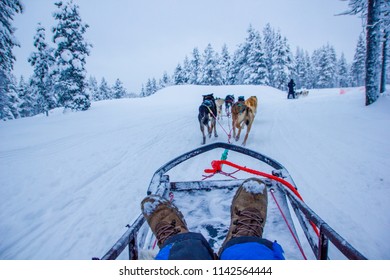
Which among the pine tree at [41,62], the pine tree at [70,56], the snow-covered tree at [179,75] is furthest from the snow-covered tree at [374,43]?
the snow-covered tree at [179,75]

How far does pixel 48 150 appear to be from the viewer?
6.34m

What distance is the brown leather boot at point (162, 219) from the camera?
6.31 feet

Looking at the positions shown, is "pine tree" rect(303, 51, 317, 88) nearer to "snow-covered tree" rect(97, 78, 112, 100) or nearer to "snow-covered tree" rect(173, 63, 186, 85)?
"snow-covered tree" rect(173, 63, 186, 85)

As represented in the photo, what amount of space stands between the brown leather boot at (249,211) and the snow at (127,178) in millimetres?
1373

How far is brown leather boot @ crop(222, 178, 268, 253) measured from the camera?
189 cm

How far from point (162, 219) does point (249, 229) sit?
2.52 feet

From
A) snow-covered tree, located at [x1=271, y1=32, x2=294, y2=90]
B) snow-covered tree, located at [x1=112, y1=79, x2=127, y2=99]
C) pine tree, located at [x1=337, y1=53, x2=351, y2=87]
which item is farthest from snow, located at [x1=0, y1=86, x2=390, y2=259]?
pine tree, located at [x1=337, y1=53, x2=351, y2=87]

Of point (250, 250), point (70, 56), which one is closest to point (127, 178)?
point (250, 250)

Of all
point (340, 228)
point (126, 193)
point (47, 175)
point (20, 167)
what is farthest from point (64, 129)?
point (340, 228)

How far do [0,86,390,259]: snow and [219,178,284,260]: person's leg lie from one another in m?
1.40

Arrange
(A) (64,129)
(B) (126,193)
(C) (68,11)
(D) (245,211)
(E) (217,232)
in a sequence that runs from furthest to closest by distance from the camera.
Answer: (C) (68,11) < (A) (64,129) < (B) (126,193) < (E) (217,232) < (D) (245,211)

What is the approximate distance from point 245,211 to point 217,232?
0.51 meters

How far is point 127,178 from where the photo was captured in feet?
14.9
